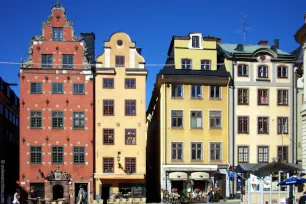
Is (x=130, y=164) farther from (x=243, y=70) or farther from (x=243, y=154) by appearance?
(x=243, y=70)

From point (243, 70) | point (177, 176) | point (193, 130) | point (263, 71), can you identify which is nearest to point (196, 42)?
point (243, 70)

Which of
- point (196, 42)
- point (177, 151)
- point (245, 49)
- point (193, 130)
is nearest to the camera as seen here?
point (177, 151)

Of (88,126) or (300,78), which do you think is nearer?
(88,126)

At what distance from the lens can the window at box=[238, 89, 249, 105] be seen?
52.2 meters

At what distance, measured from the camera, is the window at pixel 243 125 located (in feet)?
170

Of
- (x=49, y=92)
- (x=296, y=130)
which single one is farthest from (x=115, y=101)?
(x=296, y=130)

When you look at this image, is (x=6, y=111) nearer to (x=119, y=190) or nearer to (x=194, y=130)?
(x=119, y=190)

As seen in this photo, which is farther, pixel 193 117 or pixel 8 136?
pixel 8 136

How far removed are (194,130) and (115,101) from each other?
858 centimetres

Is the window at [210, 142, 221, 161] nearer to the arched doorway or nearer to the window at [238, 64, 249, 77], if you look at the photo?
the window at [238, 64, 249, 77]

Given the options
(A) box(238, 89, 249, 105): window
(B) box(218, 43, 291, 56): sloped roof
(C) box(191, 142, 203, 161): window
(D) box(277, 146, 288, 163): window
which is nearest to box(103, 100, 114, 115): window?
(C) box(191, 142, 203, 161): window

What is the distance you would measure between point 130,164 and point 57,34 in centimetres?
1488

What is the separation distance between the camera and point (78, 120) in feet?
163

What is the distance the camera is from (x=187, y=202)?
4388 cm
